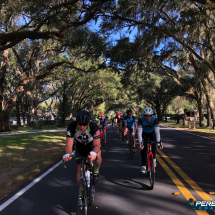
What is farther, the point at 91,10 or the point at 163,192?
the point at 91,10

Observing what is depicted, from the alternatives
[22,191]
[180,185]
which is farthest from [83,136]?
[180,185]

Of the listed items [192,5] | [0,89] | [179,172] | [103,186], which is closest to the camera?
[103,186]

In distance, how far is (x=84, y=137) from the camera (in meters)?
4.19

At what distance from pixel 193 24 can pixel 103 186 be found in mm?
11510

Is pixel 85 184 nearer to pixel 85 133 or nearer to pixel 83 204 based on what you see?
pixel 83 204

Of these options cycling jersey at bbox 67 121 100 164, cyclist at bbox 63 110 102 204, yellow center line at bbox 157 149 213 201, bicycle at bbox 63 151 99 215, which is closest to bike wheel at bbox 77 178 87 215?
bicycle at bbox 63 151 99 215

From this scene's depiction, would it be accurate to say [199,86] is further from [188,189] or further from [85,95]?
[188,189]

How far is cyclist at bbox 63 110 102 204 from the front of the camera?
3898mm

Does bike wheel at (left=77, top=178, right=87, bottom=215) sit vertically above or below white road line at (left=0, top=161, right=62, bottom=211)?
above

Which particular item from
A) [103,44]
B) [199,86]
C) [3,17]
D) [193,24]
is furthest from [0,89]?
[199,86]

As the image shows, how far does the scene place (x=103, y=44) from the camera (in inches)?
704

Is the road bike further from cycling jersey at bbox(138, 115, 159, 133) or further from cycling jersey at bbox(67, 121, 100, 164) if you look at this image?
cycling jersey at bbox(138, 115, 159, 133)

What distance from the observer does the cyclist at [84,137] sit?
3.90 metres

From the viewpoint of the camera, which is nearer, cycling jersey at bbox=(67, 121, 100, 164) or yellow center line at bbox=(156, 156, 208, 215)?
cycling jersey at bbox=(67, 121, 100, 164)
